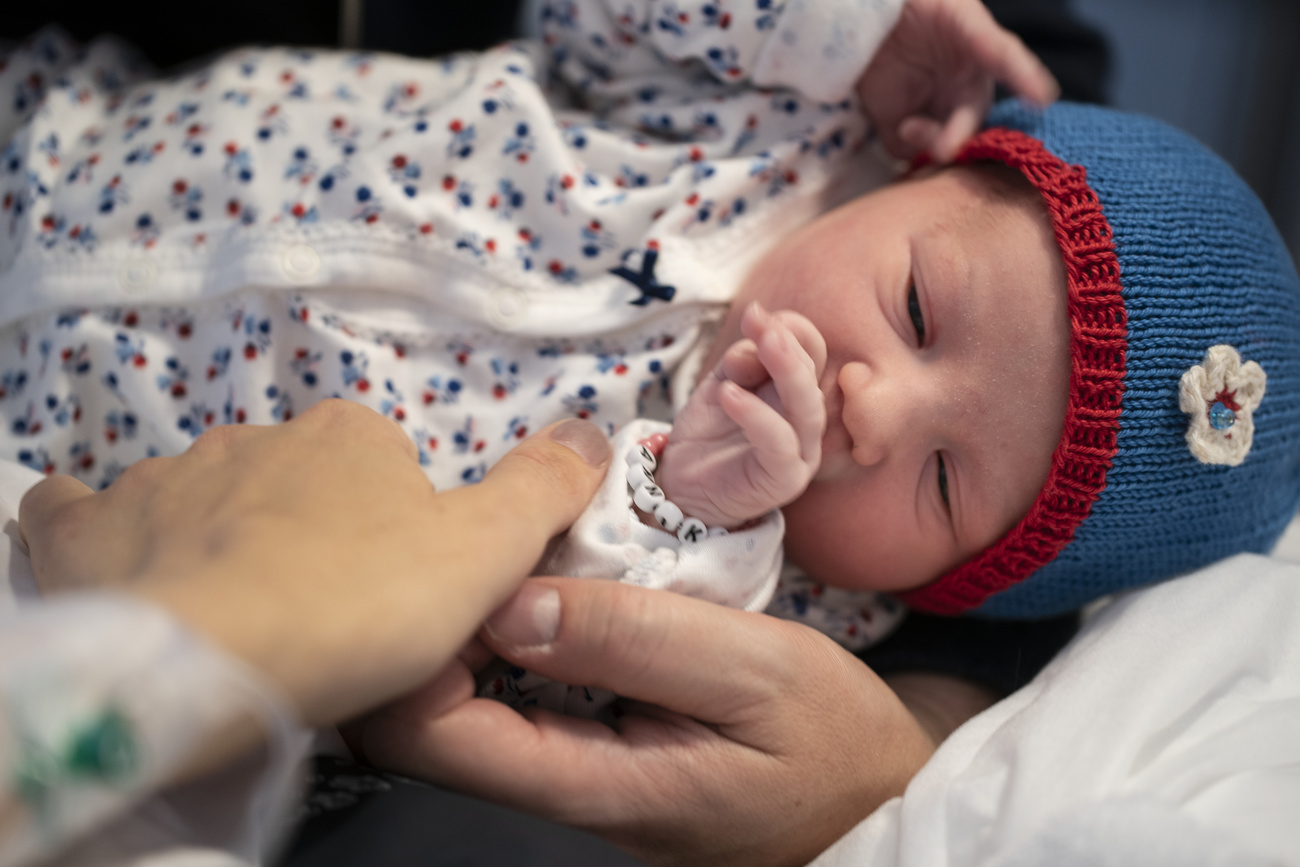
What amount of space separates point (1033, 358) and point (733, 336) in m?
0.40

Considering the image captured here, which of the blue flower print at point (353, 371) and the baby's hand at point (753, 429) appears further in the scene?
the blue flower print at point (353, 371)

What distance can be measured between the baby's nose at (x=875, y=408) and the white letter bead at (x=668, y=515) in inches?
9.3

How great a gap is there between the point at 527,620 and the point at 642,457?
0.28 metres

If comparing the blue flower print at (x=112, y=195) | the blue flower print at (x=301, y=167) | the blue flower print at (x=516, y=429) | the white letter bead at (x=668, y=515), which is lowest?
the blue flower print at (x=516, y=429)

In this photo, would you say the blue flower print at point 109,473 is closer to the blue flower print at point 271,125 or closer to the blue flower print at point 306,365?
the blue flower print at point 306,365

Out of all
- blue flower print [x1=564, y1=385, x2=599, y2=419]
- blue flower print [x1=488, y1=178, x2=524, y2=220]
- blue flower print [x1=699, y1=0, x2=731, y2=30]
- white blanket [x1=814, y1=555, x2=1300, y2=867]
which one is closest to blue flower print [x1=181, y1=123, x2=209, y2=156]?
blue flower print [x1=488, y1=178, x2=524, y2=220]

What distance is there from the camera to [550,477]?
88 centimetres

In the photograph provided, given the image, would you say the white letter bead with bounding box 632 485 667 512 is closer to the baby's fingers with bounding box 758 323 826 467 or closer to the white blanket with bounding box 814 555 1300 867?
the baby's fingers with bounding box 758 323 826 467

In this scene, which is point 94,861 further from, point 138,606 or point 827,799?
point 827,799

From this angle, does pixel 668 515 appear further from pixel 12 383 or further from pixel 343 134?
pixel 12 383

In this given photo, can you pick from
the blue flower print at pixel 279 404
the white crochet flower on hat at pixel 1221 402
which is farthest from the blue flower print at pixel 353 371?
the white crochet flower on hat at pixel 1221 402

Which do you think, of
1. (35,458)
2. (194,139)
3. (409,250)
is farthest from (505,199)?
(35,458)

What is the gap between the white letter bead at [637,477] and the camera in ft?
3.27

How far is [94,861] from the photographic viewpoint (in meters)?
0.55
